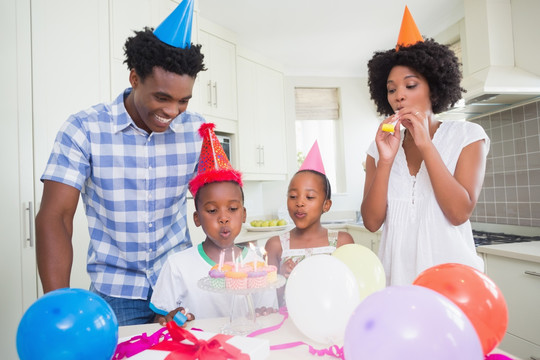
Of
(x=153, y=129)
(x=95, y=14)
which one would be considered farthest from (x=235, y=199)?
(x=95, y=14)

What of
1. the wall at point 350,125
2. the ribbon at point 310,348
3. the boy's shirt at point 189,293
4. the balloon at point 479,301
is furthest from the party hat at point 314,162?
the wall at point 350,125

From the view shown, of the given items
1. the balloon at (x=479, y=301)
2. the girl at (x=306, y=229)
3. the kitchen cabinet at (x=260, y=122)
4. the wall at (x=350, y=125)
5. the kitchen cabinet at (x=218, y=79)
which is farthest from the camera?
the wall at (x=350, y=125)

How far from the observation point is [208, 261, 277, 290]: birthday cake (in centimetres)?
83

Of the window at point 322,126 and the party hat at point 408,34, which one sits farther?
the window at point 322,126

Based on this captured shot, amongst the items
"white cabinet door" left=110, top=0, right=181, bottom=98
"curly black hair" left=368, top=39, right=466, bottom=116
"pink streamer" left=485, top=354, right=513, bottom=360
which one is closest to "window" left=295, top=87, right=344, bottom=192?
"white cabinet door" left=110, top=0, right=181, bottom=98

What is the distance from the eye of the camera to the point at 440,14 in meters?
3.35

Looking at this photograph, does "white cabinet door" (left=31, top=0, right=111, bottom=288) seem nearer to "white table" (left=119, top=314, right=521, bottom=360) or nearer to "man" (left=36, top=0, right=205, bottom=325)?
"man" (left=36, top=0, right=205, bottom=325)

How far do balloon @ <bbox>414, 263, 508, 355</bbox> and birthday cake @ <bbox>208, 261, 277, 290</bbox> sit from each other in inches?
14.3

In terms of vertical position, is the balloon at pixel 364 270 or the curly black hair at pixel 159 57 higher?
the curly black hair at pixel 159 57

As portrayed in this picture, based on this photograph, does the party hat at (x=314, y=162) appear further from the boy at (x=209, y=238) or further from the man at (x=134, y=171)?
the man at (x=134, y=171)

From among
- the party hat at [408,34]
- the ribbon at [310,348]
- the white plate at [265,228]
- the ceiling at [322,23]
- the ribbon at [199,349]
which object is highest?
the ceiling at [322,23]

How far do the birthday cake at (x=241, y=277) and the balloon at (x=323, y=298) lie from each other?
0.34 ft

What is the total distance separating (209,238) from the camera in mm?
1321

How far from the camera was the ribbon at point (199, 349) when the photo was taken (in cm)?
61
